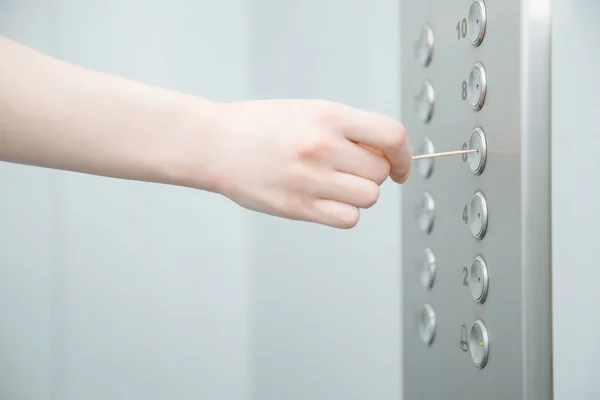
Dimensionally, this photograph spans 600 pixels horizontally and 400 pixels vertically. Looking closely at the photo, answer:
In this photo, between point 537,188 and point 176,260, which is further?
point 176,260

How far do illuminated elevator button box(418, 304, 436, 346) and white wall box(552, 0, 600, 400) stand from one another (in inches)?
6.3

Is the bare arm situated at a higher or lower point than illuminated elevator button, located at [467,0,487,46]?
lower

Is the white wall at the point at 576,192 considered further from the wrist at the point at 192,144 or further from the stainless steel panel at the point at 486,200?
the wrist at the point at 192,144

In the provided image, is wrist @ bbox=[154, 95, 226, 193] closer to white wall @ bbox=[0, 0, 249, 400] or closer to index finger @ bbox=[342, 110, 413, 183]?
index finger @ bbox=[342, 110, 413, 183]

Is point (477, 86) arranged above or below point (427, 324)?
above

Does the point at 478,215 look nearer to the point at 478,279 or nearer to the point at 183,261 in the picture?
the point at 478,279

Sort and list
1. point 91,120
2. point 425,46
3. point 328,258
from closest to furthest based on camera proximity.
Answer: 1. point 91,120
2. point 425,46
3. point 328,258

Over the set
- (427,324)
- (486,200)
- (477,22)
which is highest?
(477,22)

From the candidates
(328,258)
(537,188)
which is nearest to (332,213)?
(537,188)

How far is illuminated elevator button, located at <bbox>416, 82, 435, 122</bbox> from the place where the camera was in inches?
19.2

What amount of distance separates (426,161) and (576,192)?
0.17m

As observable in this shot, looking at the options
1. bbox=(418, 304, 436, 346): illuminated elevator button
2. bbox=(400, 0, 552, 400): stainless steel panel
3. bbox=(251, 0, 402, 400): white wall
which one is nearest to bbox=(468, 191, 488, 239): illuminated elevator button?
bbox=(400, 0, 552, 400): stainless steel panel

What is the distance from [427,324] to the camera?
51 cm

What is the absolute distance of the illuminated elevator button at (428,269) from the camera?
19.5 inches
